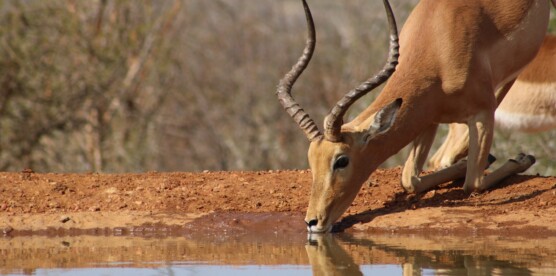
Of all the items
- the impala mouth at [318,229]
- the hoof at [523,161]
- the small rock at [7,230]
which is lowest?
the impala mouth at [318,229]

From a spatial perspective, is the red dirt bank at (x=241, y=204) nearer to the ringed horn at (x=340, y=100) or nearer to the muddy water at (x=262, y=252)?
the muddy water at (x=262, y=252)

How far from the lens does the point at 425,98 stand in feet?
32.9

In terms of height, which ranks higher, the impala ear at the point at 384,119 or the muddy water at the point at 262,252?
the impala ear at the point at 384,119

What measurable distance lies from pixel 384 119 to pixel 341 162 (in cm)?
61

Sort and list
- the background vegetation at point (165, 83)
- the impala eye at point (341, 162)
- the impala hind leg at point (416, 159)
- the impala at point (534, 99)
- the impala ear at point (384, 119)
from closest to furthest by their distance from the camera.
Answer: the impala eye at point (341, 162), the impala ear at point (384, 119), the impala hind leg at point (416, 159), the impala at point (534, 99), the background vegetation at point (165, 83)

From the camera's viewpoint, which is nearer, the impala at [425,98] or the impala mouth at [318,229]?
the impala mouth at [318,229]

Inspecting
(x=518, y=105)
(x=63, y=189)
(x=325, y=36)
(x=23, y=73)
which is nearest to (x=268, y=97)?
(x=325, y=36)

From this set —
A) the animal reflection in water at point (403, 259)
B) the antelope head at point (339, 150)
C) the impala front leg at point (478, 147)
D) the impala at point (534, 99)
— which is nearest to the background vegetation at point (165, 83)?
the impala at point (534, 99)

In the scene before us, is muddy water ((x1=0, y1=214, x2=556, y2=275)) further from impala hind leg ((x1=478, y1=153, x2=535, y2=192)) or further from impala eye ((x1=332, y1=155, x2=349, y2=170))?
impala hind leg ((x1=478, y1=153, x2=535, y2=192))

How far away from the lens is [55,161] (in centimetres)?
2014

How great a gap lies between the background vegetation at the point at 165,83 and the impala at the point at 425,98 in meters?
6.40

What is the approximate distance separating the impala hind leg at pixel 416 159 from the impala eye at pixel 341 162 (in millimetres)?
1119

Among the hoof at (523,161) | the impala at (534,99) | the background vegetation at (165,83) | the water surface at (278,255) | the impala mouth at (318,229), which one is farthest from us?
the background vegetation at (165,83)

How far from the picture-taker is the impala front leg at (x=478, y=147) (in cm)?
1018
